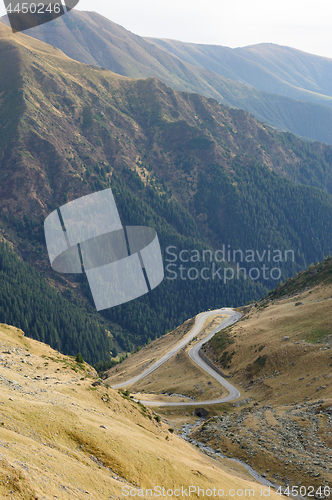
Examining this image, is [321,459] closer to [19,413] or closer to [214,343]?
[19,413]

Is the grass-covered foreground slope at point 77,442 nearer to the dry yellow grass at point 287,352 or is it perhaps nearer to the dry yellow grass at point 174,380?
the dry yellow grass at point 287,352

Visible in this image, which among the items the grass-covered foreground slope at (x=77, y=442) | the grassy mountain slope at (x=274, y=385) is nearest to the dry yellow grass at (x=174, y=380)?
the grassy mountain slope at (x=274, y=385)

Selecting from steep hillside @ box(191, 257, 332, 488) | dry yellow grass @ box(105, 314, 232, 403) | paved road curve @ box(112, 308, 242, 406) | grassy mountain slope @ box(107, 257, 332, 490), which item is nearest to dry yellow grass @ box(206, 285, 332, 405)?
steep hillside @ box(191, 257, 332, 488)

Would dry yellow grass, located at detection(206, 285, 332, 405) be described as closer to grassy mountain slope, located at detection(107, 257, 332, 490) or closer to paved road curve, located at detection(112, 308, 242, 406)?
grassy mountain slope, located at detection(107, 257, 332, 490)

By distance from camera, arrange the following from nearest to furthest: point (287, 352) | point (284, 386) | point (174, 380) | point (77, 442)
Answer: point (77, 442) → point (284, 386) → point (287, 352) → point (174, 380)

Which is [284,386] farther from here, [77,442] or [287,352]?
[77,442]

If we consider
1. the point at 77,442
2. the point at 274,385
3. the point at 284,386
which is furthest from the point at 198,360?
the point at 77,442

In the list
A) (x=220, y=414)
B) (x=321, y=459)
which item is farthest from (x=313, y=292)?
(x=321, y=459)

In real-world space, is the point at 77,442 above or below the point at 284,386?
above
